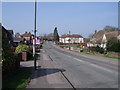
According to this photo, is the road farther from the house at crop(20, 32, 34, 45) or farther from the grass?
the house at crop(20, 32, 34, 45)

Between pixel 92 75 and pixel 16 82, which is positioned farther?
pixel 92 75

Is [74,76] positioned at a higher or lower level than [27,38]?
lower

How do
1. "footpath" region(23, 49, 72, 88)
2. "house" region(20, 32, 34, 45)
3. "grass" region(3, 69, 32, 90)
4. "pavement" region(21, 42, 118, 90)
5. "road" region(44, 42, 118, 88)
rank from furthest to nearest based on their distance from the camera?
"house" region(20, 32, 34, 45) → "road" region(44, 42, 118, 88) → "pavement" region(21, 42, 118, 90) → "footpath" region(23, 49, 72, 88) → "grass" region(3, 69, 32, 90)

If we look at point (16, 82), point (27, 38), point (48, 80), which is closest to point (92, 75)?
point (48, 80)

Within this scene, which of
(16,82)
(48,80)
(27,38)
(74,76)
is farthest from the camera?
(27,38)

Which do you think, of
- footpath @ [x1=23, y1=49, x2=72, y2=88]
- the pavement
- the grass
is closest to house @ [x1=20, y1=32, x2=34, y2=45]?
the pavement

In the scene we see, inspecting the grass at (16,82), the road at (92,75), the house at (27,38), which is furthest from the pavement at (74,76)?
the house at (27,38)

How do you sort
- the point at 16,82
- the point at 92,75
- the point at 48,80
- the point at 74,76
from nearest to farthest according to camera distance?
the point at 16,82
the point at 48,80
the point at 74,76
the point at 92,75

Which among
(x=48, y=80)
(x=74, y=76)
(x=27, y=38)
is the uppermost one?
(x=27, y=38)

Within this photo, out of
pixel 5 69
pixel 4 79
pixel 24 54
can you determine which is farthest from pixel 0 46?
pixel 24 54

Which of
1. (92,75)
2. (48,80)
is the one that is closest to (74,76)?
(92,75)

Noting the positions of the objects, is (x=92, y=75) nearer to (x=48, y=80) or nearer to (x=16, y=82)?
(x=48, y=80)

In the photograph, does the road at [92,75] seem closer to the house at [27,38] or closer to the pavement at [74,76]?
the pavement at [74,76]

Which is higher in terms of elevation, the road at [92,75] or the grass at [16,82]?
the grass at [16,82]
